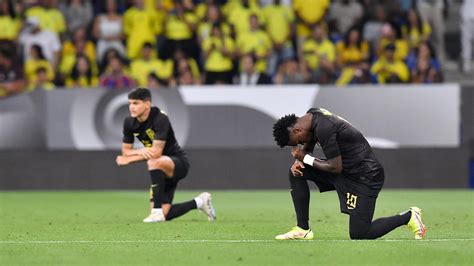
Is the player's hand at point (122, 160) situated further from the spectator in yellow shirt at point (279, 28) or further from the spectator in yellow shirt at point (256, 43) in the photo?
the spectator in yellow shirt at point (279, 28)

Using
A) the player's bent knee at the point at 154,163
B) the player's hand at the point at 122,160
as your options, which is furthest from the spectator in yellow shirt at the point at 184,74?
the player's hand at the point at 122,160

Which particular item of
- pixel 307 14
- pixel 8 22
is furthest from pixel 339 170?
pixel 8 22

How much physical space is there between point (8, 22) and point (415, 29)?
896 centimetres

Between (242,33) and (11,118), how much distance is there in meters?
5.37

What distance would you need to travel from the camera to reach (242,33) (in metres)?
25.9

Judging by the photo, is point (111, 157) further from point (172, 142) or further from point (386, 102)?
point (172, 142)

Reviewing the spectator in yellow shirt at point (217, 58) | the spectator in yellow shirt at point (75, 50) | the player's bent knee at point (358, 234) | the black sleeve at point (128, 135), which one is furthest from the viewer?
the spectator in yellow shirt at point (75, 50)

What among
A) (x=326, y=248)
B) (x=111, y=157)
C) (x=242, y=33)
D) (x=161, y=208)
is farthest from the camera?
(x=242, y=33)

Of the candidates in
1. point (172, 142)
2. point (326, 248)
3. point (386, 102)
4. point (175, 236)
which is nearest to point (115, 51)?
point (386, 102)

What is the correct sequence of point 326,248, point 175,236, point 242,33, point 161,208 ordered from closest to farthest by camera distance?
point 326,248, point 175,236, point 161,208, point 242,33

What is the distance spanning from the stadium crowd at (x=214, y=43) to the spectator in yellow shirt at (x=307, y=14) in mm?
22

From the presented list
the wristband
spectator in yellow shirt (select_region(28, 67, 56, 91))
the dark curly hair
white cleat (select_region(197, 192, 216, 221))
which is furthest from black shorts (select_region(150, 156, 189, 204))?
spectator in yellow shirt (select_region(28, 67, 56, 91))

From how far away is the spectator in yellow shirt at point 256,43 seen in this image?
2566cm

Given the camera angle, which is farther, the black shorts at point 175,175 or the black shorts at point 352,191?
the black shorts at point 175,175
